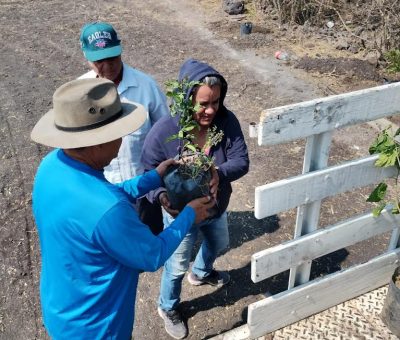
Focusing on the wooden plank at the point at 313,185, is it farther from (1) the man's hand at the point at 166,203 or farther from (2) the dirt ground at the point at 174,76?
(2) the dirt ground at the point at 174,76

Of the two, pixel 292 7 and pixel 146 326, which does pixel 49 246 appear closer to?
pixel 146 326

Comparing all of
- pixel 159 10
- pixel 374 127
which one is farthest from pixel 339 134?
pixel 159 10

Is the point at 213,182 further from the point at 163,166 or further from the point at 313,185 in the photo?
the point at 313,185

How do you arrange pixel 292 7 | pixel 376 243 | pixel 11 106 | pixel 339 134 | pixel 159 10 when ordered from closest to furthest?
1. pixel 376 243
2. pixel 339 134
3. pixel 11 106
4. pixel 292 7
5. pixel 159 10

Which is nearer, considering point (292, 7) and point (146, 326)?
point (146, 326)

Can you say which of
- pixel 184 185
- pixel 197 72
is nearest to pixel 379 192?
pixel 184 185

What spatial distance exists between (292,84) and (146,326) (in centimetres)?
466

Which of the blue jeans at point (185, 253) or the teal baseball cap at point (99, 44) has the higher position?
the teal baseball cap at point (99, 44)

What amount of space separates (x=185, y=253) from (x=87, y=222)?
117 cm

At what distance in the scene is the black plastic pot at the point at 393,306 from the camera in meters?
2.75

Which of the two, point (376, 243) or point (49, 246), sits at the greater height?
point (49, 246)

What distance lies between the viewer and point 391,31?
7.04 meters

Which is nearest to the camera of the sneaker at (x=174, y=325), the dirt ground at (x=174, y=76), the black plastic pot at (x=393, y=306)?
the black plastic pot at (x=393, y=306)

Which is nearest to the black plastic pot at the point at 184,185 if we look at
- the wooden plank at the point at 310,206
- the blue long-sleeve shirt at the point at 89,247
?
the blue long-sleeve shirt at the point at 89,247
